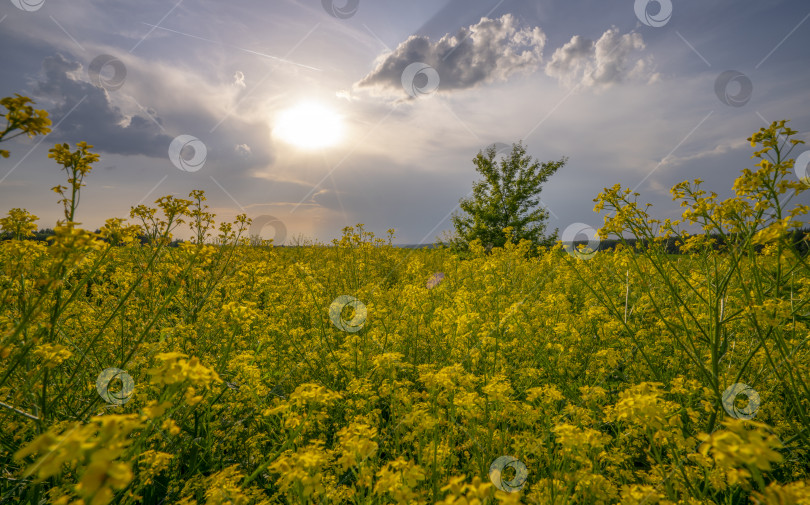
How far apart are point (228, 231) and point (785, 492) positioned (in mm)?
Result: 6376

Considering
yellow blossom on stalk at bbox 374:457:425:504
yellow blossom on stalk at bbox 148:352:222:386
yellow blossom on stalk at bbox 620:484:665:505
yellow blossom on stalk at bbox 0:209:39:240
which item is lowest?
yellow blossom on stalk at bbox 374:457:425:504

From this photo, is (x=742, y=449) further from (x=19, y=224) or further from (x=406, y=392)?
(x=19, y=224)

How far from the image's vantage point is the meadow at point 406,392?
1698 mm

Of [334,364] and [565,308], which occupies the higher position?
[565,308]

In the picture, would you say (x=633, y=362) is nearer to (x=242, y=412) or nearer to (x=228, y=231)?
(x=242, y=412)

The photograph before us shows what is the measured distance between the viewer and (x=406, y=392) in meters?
3.03

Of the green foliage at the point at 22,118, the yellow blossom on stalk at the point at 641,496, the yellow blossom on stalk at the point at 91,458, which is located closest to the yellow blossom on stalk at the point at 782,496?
the yellow blossom on stalk at the point at 641,496

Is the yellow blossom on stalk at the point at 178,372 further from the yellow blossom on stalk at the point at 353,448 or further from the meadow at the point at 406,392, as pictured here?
the yellow blossom on stalk at the point at 353,448

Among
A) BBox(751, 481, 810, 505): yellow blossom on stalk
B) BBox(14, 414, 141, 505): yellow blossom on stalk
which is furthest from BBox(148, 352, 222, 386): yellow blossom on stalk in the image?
BBox(751, 481, 810, 505): yellow blossom on stalk

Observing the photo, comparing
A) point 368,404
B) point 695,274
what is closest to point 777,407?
point 695,274

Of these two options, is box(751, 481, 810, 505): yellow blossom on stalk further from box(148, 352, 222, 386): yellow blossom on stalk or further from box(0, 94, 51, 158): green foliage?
box(0, 94, 51, 158): green foliage

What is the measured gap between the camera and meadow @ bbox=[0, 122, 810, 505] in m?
1.70

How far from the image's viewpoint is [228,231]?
586cm

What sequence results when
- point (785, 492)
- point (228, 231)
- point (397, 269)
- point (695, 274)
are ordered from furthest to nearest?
point (397, 269)
point (228, 231)
point (695, 274)
point (785, 492)
